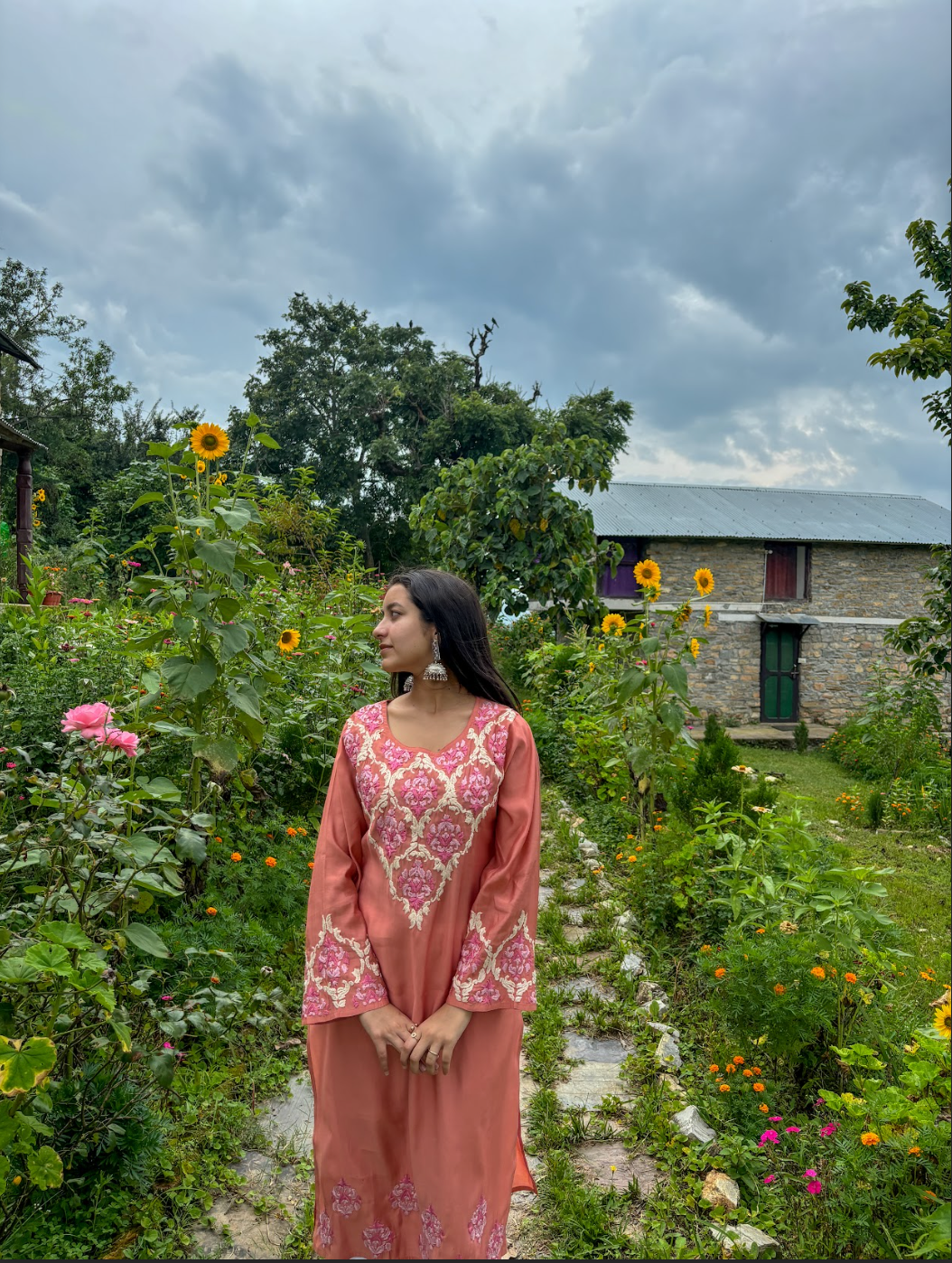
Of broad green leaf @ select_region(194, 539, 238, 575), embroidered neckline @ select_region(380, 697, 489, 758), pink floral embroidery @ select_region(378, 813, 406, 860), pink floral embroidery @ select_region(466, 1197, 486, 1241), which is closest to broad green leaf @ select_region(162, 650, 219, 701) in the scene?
broad green leaf @ select_region(194, 539, 238, 575)

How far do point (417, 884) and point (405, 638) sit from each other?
507 mm

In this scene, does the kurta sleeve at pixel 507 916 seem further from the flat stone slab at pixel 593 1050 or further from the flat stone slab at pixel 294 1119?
the flat stone slab at pixel 593 1050

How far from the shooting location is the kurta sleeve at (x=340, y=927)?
63.0 inches

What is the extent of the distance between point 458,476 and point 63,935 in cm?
772

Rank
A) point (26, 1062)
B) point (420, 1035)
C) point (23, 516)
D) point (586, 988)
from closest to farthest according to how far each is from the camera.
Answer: point (26, 1062) → point (420, 1035) → point (586, 988) → point (23, 516)

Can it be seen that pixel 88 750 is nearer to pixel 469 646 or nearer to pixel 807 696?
pixel 469 646

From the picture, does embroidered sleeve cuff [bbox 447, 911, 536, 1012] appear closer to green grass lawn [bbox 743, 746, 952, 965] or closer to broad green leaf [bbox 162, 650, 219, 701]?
broad green leaf [bbox 162, 650, 219, 701]

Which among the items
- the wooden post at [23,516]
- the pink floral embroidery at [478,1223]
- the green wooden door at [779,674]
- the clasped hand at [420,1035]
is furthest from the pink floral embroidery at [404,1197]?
the green wooden door at [779,674]

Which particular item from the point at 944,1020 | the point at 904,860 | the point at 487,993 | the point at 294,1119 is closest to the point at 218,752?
the point at 294,1119

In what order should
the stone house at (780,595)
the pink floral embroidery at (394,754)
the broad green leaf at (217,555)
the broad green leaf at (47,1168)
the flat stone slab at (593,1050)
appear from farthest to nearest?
the stone house at (780,595), the flat stone slab at (593,1050), the broad green leaf at (217,555), the pink floral embroidery at (394,754), the broad green leaf at (47,1168)

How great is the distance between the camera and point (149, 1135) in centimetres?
195

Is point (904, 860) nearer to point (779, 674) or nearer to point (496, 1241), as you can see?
point (496, 1241)

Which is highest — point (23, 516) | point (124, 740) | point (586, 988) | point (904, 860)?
point (23, 516)

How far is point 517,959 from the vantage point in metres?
1.61
